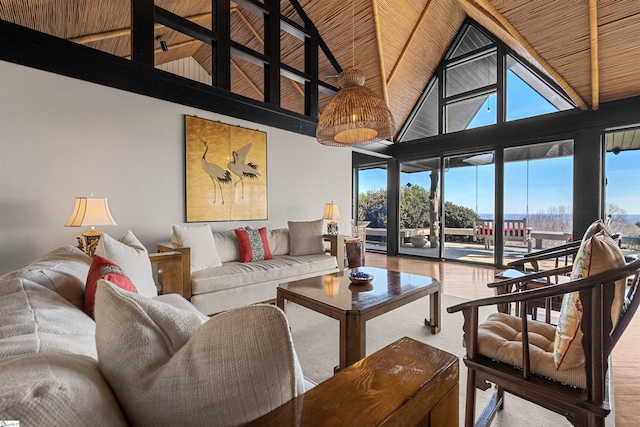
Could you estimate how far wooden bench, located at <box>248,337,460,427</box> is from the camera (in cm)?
54

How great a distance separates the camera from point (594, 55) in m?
3.55

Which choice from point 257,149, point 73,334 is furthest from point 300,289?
point 257,149

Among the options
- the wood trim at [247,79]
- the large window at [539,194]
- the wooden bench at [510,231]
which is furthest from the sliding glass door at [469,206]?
the wood trim at [247,79]

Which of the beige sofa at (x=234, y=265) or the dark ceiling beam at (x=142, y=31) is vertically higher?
the dark ceiling beam at (x=142, y=31)

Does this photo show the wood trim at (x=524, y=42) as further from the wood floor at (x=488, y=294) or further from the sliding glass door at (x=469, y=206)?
the wood floor at (x=488, y=294)

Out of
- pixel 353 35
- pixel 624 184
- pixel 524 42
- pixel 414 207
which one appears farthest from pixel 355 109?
pixel 624 184

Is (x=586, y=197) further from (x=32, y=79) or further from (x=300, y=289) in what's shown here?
(x=32, y=79)

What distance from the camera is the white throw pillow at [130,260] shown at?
1.56 metres

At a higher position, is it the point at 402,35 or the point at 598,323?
the point at 402,35

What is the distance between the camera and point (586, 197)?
14.3 feet

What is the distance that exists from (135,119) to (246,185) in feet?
5.00

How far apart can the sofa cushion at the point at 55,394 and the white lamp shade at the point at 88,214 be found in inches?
97.1

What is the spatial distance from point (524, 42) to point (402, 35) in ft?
6.52

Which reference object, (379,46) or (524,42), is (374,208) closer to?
(379,46)
